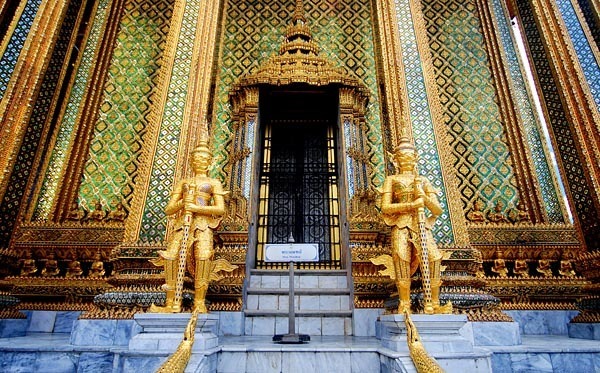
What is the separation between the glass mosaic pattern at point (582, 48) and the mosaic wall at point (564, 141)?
37 centimetres

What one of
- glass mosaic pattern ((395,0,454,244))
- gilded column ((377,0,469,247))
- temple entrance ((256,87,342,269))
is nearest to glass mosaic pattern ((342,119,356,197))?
temple entrance ((256,87,342,269))

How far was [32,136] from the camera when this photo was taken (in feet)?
17.5

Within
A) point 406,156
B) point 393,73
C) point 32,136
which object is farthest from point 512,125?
point 32,136

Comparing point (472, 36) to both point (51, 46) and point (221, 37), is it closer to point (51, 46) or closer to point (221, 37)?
point (221, 37)

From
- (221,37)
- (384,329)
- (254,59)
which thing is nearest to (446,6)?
(254,59)

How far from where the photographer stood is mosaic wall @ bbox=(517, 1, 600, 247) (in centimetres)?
434

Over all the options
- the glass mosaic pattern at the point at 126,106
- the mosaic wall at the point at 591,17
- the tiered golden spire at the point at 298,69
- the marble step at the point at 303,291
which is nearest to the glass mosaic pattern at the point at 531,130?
the mosaic wall at the point at 591,17

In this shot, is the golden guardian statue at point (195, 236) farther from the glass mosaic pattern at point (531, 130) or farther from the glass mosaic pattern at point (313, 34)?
the glass mosaic pattern at point (531, 130)

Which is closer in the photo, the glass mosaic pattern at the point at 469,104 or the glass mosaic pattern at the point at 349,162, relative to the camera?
the glass mosaic pattern at the point at 349,162

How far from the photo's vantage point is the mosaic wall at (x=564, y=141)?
4336mm

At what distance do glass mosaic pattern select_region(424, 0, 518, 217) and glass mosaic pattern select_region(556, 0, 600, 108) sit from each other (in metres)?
1.24

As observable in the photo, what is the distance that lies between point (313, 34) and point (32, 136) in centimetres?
486

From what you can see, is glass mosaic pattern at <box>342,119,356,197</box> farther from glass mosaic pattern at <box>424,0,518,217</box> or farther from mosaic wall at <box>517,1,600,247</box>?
mosaic wall at <box>517,1,600,247</box>

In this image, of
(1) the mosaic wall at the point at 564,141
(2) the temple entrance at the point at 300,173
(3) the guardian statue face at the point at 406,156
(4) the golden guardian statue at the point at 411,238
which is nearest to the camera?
(4) the golden guardian statue at the point at 411,238
